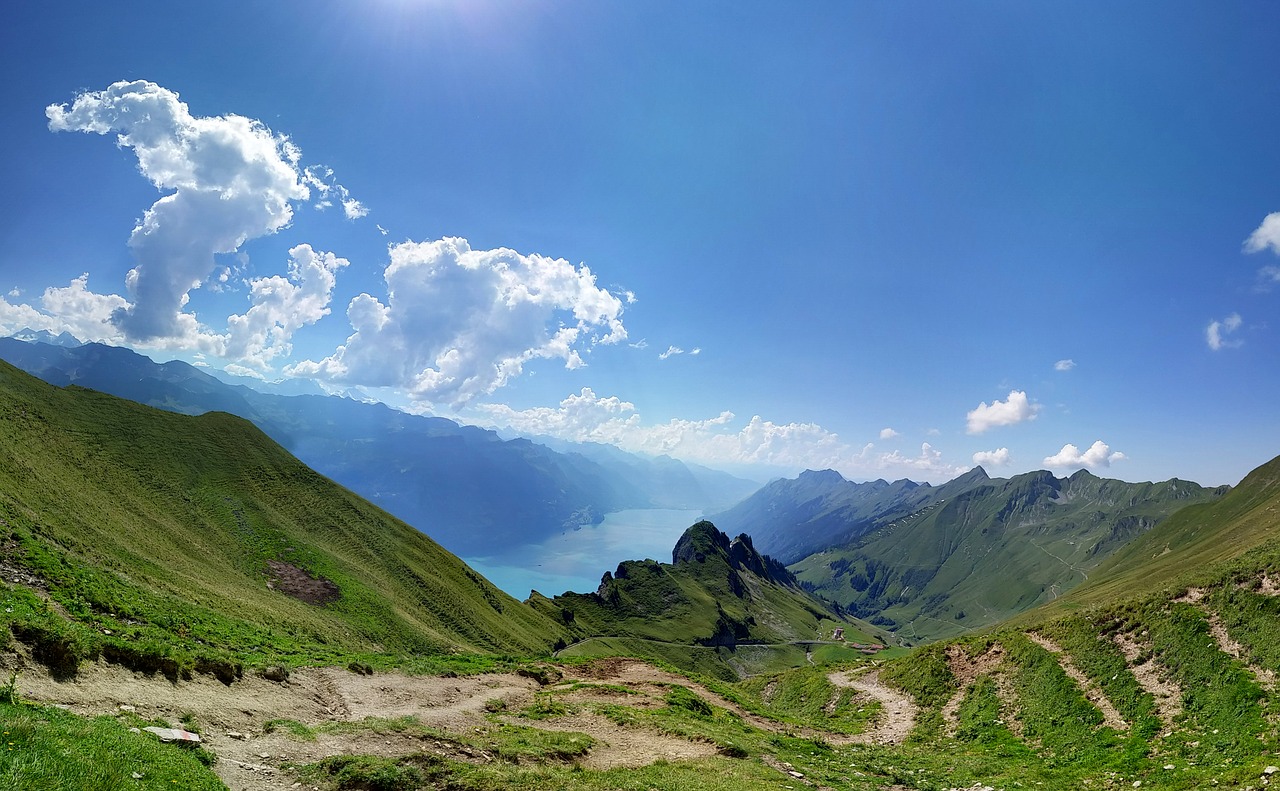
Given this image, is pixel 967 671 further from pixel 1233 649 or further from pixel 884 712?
pixel 1233 649

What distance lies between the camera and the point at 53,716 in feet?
38.3

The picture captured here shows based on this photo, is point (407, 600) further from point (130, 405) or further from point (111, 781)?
point (111, 781)

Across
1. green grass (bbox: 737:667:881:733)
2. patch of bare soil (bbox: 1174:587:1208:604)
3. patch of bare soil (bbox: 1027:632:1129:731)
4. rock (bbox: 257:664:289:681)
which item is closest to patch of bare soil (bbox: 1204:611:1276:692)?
patch of bare soil (bbox: 1174:587:1208:604)

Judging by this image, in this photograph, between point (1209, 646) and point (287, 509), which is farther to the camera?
point (287, 509)

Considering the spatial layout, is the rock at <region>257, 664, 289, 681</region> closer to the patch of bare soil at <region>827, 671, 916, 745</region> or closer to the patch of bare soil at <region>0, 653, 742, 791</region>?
the patch of bare soil at <region>0, 653, 742, 791</region>

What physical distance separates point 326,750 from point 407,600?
63033 mm

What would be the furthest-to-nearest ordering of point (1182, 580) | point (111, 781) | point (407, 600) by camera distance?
1. point (407, 600)
2. point (1182, 580)
3. point (111, 781)

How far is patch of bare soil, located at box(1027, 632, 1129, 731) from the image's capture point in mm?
25594

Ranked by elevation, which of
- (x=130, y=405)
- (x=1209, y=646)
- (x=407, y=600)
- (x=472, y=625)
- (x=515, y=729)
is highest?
(x=130, y=405)

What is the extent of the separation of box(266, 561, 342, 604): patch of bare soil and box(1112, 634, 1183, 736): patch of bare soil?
6735 centimetres

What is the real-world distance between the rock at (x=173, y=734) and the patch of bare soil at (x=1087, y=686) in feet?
122

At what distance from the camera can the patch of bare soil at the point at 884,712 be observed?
31.5m

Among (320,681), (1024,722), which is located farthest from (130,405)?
(1024,722)

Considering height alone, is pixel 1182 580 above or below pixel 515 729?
above
